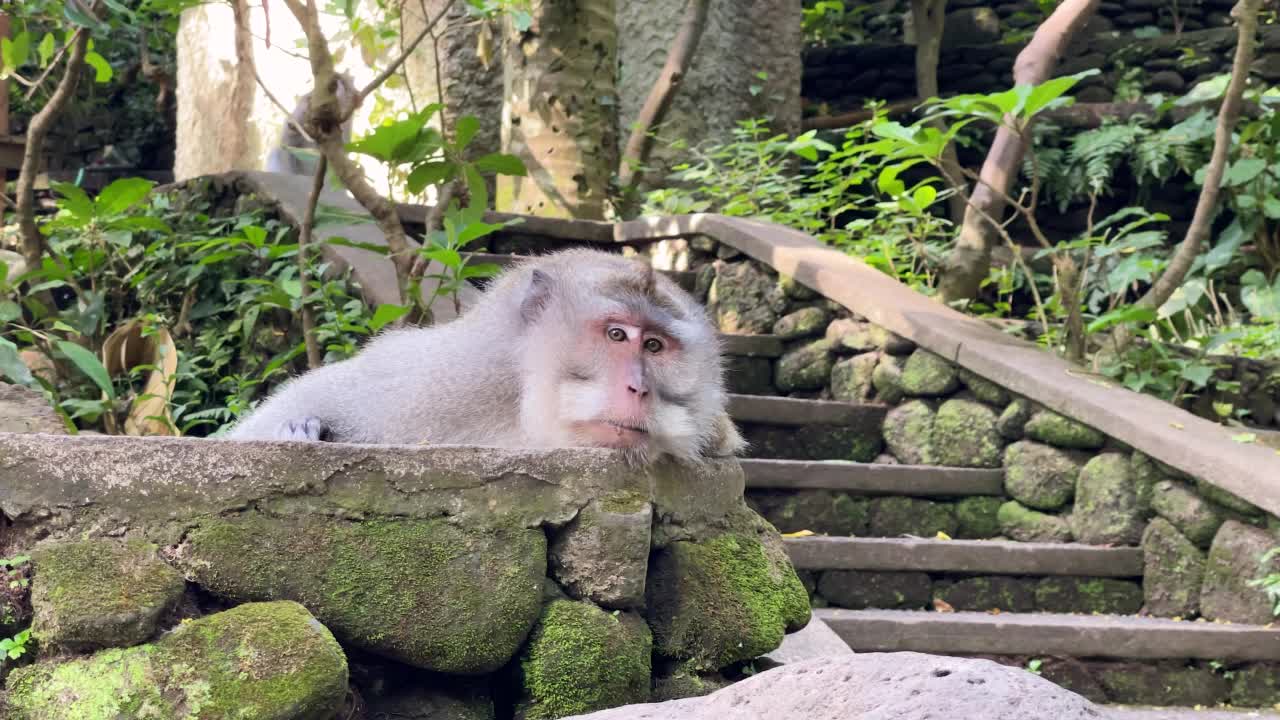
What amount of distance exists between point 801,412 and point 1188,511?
159cm

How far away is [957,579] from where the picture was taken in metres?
4.57

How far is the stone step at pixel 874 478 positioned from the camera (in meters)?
4.77

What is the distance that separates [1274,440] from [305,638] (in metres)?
3.91

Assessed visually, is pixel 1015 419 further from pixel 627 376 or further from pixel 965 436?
pixel 627 376

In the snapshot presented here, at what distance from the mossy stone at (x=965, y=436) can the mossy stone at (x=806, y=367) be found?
66 centimetres

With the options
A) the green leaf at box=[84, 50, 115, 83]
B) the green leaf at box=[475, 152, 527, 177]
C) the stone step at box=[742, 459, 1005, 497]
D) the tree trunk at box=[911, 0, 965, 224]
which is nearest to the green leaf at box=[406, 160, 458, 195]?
the green leaf at box=[475, 152, 527, 177]

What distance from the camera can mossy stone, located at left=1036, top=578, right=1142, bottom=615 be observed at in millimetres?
4547

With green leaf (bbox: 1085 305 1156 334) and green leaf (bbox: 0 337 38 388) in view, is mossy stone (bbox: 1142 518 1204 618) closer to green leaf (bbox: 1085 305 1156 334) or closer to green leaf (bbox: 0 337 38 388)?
green leaf (bbox: 1085 305 1156 334)

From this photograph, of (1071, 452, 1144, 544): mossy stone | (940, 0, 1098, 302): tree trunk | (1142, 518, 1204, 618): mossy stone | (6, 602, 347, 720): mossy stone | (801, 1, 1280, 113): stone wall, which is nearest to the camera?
(6, 602, 347, 720): mossy stone

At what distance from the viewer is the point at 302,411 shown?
9.85 feet

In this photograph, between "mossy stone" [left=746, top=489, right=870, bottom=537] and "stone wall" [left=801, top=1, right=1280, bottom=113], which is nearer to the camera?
"mossy stone" [left=746, top=489, right=870, bottom=537]

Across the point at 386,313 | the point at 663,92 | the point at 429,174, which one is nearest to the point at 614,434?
the point at 386,313

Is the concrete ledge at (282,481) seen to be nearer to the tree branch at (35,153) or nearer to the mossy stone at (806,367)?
the tree branch at (35,153)

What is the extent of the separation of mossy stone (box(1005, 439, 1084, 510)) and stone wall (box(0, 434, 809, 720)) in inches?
99.4
